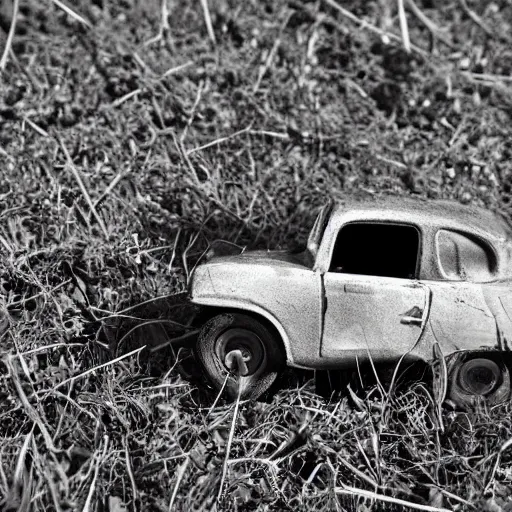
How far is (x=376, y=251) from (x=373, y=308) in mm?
620

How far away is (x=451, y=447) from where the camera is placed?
14.8 feet

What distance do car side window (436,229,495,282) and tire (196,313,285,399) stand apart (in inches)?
44.1

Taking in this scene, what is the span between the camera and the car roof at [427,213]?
4.79 meters

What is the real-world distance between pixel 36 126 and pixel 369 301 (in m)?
3.64

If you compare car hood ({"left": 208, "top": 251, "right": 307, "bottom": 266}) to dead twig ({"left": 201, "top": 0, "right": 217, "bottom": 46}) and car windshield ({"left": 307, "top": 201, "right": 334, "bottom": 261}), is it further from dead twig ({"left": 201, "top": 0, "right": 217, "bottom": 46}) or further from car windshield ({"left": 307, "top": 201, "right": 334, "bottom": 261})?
dead twig ({"left": 201, "top": 0, "right": 217, "bottom": 46})

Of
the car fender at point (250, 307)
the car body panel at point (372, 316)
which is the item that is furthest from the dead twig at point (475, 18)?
the car fender at point (250, 307)

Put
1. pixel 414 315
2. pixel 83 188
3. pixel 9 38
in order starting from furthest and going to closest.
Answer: pixel 9 38 < pixel 83 188 < pixel 414 315

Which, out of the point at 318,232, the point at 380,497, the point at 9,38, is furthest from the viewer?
the point at 9,38

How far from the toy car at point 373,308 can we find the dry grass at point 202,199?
26 centimetres

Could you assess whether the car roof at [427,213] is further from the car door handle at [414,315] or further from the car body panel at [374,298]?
the car door handle at [414,315]

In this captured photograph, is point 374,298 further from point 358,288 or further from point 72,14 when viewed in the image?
point 72,14

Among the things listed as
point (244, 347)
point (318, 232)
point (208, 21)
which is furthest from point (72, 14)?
point (244, 347)

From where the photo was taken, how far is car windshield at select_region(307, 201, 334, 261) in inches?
192

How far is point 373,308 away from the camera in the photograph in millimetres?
4711
